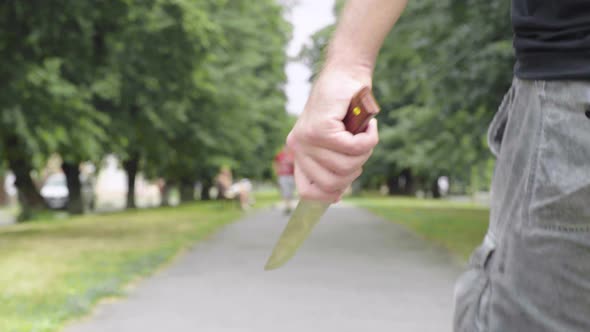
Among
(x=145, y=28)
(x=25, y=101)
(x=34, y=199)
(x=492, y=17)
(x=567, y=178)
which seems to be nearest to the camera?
(x=567, y=178)

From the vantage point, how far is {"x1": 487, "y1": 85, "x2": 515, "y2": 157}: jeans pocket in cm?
150

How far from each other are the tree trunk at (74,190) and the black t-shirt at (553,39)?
2149 centimetres

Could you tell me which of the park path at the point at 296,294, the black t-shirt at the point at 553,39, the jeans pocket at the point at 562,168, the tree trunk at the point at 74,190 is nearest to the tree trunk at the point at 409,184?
the tree trunk at the point at 74,190

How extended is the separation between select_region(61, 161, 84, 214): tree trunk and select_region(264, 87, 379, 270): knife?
2135cm

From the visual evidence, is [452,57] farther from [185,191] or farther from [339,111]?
[185,191]

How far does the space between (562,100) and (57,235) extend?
11.9m

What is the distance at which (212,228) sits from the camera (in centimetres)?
1348

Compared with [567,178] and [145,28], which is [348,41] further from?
[145,28]

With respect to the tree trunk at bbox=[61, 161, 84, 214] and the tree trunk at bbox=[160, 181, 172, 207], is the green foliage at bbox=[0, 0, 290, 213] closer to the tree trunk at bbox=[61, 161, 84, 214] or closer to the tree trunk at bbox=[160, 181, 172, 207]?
the tree trunk at bbox=[61, 161, 84, 214]

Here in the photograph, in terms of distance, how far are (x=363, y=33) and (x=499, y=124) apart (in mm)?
410

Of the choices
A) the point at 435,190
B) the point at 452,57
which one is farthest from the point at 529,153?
the point at 435,190

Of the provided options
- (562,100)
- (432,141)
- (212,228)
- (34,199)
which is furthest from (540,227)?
(34,199)

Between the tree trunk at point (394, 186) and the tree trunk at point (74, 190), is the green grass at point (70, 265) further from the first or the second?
the tree trunk at point (394, 186)

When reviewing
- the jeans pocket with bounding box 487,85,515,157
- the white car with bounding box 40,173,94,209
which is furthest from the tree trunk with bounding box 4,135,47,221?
the jeans pocket with bounding box 487,85,515,157
